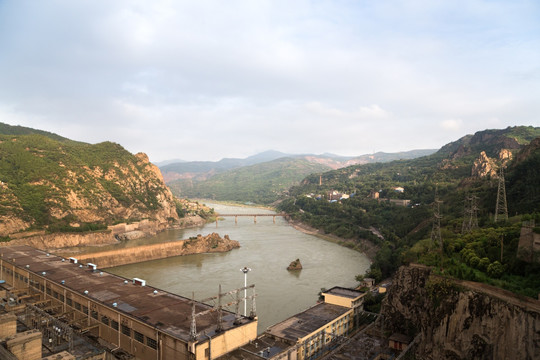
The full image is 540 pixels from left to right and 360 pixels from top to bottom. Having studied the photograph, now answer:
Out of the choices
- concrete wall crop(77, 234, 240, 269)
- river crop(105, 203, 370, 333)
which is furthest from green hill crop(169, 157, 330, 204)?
river crop(105, 203, 370, 333)

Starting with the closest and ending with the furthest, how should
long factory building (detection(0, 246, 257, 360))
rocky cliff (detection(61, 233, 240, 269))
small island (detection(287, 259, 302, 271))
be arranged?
long factory building (detection(0, 246, 257, 360))
small island (detection(287, 259, 302, 271))
rocky cliff (detection(61, 233, 240, 269))

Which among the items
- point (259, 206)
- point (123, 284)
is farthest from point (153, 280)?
point (259, 206)

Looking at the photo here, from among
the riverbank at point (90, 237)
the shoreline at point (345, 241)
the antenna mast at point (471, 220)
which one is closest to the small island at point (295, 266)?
the shoreline at point (345, 241)

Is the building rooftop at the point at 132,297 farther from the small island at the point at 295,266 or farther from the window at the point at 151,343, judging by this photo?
the small island at the point at 295,266

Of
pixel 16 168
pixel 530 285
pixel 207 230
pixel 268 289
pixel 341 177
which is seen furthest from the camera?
pixel 341 177

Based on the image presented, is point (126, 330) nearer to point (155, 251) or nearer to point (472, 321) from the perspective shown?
point (472, 321)

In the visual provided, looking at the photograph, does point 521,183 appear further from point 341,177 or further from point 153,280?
point 341,177

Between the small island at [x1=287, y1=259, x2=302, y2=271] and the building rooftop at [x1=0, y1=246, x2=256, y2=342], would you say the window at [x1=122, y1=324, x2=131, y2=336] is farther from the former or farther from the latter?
the small island at [x1=287, y1=259, x2=302, y2=271]
